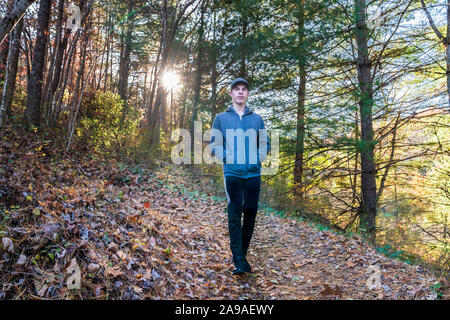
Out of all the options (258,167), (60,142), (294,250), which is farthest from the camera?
(60,142)

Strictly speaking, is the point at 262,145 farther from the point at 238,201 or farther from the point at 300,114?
the point at 300,114

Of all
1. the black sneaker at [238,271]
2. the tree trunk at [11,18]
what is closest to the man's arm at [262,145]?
the black sneaker at [238,271]

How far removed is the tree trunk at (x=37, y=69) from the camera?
27.5 feet

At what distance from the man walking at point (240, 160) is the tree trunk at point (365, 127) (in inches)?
159

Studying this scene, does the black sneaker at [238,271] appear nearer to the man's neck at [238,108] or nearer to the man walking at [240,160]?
the man walking at [240,160]

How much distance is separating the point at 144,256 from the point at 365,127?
6599 mm

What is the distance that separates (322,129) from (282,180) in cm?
233

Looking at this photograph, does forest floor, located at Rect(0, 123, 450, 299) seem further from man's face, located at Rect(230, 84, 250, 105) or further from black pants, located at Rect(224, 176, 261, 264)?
man's face, located at Rect(230, 84, 250, 105)

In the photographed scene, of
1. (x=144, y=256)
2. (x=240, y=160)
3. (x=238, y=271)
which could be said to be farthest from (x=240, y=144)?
(x=144, y=256)

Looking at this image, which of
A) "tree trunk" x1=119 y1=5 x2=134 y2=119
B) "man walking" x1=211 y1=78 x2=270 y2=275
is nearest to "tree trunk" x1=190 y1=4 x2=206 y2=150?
"tree trunk" x1=119 y1=5 x2=134 y2=119

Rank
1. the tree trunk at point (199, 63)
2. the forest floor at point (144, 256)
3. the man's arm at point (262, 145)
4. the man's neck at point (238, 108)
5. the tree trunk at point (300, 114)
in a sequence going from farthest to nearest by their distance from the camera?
the tree trunk at point (199, 63) → the tree trunk at point (300, 114) → the man's neck at point (238, 108) → the man's arm at point (262, 145) → the forest floor at point (144, 256)
